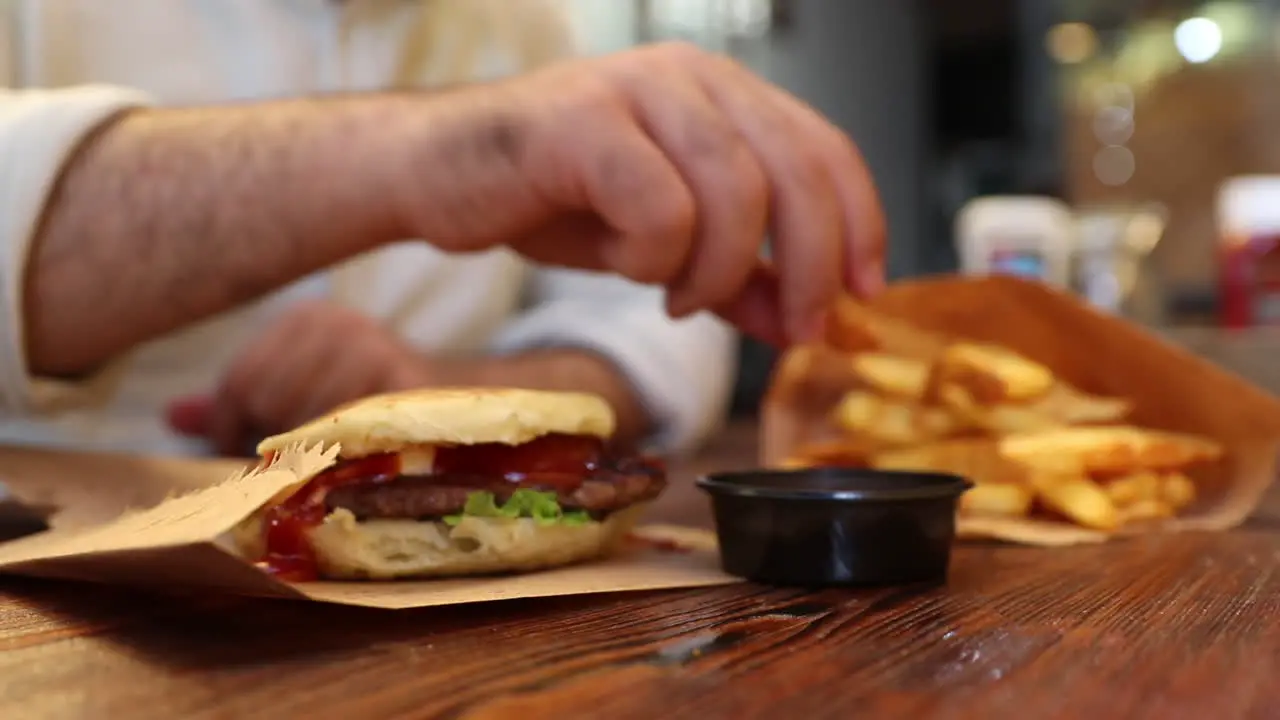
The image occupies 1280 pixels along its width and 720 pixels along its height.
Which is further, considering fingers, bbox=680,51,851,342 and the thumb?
the thumb

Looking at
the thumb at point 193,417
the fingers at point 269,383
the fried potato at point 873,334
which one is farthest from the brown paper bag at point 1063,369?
the thumb at point 193,417

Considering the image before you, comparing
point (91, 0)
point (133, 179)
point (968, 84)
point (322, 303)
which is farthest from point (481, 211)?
point (968, 84)

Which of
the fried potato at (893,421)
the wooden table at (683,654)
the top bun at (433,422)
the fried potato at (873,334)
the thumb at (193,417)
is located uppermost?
the fried potato at (873,334)

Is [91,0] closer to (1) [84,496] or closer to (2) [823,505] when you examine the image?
(1) [84,496]

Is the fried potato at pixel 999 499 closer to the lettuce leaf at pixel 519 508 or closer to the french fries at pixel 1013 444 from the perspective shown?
the french fries at pixel 1013 444

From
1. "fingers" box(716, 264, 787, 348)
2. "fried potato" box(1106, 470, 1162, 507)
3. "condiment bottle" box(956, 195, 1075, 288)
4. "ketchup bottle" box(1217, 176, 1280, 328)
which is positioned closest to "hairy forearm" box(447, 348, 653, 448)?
"fingers" box(716, 264, 787, 348)

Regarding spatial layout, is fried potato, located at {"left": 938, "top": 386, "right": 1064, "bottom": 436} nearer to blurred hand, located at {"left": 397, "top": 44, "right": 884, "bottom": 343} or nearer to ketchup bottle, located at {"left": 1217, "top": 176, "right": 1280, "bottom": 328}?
blurred hand, located at {"left": 397, "top": 44, "right": 884, "bottom": 343}
